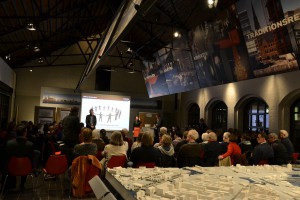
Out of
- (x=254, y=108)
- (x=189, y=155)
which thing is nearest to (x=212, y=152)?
(x=189, y=155)

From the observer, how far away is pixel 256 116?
1109 centimetres

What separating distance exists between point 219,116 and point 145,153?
9.06 meters

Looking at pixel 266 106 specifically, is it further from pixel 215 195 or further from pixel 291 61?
pixel 215 195

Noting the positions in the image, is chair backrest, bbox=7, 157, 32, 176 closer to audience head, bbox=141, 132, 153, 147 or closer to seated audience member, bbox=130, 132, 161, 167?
seated audience member, bbox=130, 132, 161, 167

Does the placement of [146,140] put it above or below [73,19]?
below

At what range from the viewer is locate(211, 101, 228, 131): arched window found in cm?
1310

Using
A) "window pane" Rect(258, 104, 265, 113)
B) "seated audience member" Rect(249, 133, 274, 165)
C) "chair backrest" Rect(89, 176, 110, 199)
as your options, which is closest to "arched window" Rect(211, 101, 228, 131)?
"window pane" Rect(258, 104, 265, 113)

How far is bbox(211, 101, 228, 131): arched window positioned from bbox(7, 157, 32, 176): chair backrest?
8955 millimetres

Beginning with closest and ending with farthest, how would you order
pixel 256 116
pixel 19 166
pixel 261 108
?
pixel 19 166 < pixel 261 108 < pixel 256 116

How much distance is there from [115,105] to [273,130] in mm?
8184

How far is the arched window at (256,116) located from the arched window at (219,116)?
139 centimetres

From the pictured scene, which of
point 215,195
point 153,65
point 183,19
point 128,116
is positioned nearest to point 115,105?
point 128,116

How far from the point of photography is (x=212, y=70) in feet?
31.5

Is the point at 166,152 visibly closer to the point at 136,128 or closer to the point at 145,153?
the point at 145,153
